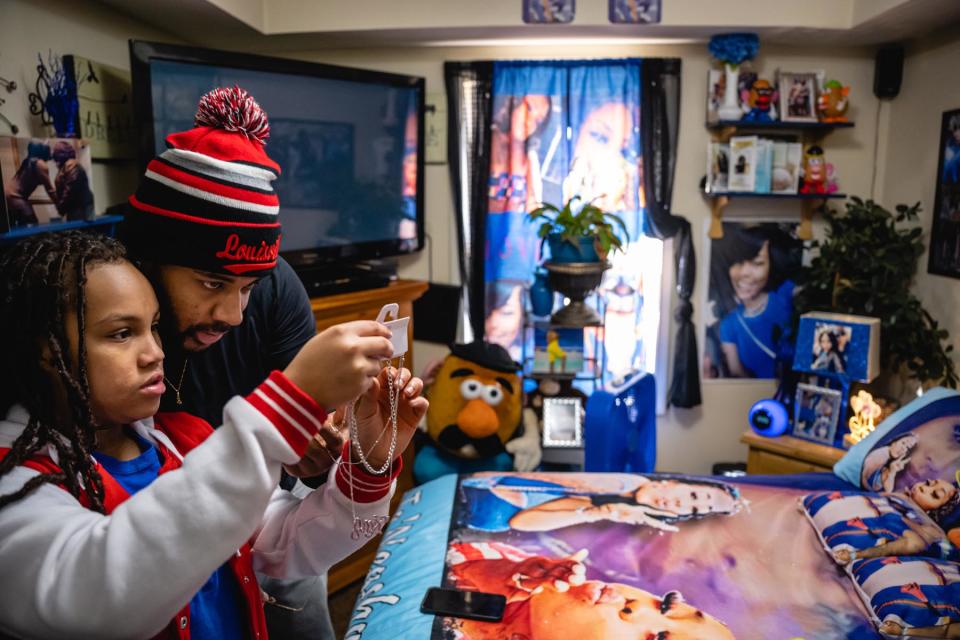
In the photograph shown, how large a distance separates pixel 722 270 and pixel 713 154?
1.86ft

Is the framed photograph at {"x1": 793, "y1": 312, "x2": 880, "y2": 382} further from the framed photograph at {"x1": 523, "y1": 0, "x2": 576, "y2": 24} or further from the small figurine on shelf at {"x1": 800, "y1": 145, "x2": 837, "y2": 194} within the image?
the framed photograph at {"x1": 523, "y1": 0, "x2": 576, "y2": 24}

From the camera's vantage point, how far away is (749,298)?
3.44 metres

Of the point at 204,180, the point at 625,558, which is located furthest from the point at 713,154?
the point at 204,180

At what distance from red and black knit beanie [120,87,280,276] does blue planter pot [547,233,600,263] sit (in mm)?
2192

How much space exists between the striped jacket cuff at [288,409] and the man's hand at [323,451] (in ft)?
0.99

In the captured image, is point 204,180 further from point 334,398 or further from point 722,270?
point 722,270

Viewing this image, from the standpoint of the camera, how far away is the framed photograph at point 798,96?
3143 millimetres

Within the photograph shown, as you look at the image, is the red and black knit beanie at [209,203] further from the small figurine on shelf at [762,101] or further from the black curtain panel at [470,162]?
the small figurine on shelf at [762,101]

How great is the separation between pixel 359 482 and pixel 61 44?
2007 millimetres

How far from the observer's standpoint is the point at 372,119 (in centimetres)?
299

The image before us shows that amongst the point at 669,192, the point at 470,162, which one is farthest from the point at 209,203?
the point at 669,192

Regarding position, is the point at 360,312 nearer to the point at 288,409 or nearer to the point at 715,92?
the point at 715,92

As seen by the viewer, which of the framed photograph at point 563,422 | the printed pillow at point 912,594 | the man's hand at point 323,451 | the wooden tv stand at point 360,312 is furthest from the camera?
the framed photograph at point 563,422

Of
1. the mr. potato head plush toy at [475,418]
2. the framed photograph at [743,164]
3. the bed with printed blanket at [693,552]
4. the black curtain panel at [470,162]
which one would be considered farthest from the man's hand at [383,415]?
the framed photograph at [743,164]
